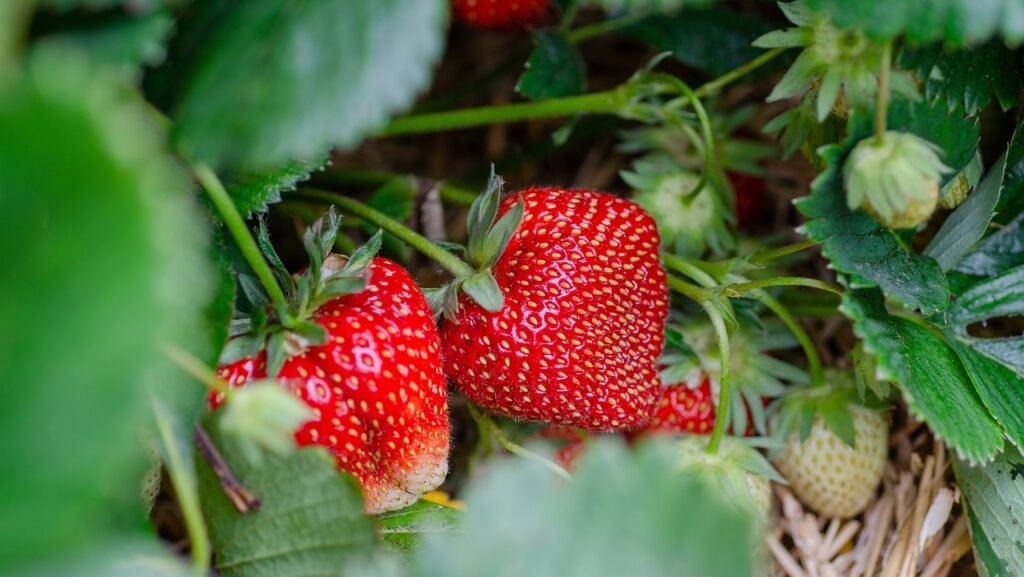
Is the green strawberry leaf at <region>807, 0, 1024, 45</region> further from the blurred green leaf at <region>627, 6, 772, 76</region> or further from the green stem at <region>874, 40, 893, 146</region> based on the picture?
the blurred green leaf at <region>627, 6, 772, 76</region>

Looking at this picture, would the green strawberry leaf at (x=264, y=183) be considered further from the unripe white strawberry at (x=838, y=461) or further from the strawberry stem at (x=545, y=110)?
the unripe white strawberry at (x=838, y=461)

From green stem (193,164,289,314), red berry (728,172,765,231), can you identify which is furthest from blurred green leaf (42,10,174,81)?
red berry (728,172,765,231)

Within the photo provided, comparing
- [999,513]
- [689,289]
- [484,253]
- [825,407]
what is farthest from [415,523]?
[999,513]

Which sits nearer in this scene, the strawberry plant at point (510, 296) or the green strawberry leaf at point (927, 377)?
the strawberry plant at point (510, 296)

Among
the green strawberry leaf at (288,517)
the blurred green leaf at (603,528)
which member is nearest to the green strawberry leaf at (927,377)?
the blurred green leaf at (603,528)

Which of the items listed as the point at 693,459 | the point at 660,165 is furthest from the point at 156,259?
the point at 660,165
